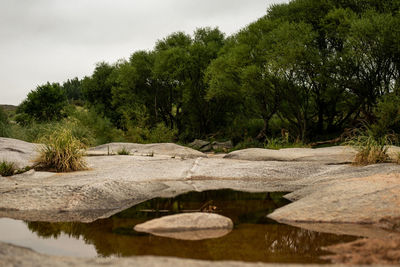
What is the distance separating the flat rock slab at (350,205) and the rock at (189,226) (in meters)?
0.99

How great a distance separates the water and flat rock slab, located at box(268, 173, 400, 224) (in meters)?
0.44

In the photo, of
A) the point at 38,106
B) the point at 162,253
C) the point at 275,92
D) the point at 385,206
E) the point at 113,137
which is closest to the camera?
the point at 162,253

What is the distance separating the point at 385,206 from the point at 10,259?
4.52 meters

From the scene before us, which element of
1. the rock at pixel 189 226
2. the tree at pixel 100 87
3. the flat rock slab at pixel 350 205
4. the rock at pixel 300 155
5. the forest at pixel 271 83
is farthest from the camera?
the tree at pixel 100 87

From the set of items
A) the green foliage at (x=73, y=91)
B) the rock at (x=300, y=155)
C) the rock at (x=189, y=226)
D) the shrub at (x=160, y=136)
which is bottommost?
the rock at (x=189, y=226)

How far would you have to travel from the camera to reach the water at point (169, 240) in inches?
149

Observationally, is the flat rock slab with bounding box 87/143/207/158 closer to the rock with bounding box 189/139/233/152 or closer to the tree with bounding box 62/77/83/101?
the rock with bounding box 189/139/233/152

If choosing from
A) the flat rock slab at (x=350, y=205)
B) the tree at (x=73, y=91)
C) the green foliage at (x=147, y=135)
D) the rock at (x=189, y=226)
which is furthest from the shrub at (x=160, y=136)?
the tree at (x=73, y=91)

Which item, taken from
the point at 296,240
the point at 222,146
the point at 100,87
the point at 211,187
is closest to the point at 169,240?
the point at 296,240

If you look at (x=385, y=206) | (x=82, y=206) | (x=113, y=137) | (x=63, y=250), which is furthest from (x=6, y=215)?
(x=113, y=137)

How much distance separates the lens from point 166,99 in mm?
35688

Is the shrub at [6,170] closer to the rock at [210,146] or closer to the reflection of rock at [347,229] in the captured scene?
the reflection of rock at [347,229]

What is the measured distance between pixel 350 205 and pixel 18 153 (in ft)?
31.3

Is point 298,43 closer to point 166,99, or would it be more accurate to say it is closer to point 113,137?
point 113,137
